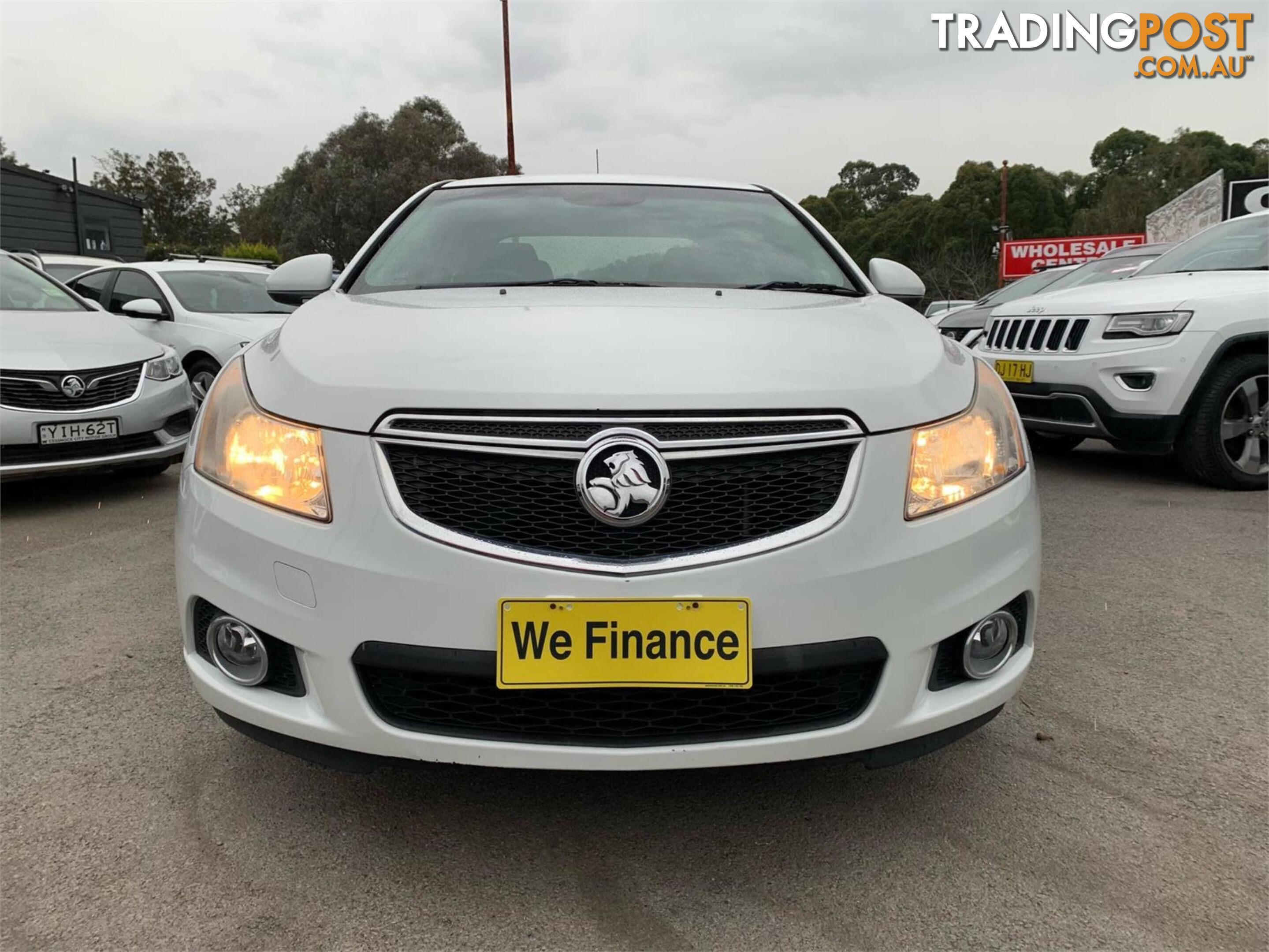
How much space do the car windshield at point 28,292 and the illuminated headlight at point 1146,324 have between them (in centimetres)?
581

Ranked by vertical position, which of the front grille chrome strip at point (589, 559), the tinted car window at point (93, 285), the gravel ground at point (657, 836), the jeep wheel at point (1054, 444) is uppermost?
the tinted car window at point (93, 285)

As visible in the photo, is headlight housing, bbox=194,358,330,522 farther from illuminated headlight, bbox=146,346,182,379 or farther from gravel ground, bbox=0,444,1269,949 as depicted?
illuminated headlight, bbox=146,346,182,379

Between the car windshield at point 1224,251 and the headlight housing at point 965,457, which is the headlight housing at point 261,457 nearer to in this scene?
the headlight housing at point 965,457

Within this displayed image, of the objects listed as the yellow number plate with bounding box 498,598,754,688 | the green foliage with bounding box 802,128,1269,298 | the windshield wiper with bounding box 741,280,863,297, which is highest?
the green foliage with bounding box 802,128,1269,298

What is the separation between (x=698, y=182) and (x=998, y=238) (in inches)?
1797

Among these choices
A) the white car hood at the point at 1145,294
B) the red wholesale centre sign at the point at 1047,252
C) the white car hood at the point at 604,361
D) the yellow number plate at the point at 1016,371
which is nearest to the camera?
the white car hood at the point at 604,361

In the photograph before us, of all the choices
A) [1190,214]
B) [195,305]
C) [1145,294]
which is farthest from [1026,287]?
[1190,214]

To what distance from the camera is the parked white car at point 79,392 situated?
454cm

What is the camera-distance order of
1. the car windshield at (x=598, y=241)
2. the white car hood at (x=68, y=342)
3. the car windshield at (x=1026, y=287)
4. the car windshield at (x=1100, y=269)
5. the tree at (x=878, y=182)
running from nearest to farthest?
1. the car windshield at (x=598, y=241)
2. the white car hood at (x=68, y=342)
3. the car windshield at (x=1100, y=269)
4. the car windshield at (x=1026, y=287)
5. the tree at (x=878, y=182)

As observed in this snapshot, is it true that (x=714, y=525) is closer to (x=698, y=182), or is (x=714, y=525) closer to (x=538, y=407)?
(x=538, y=407)

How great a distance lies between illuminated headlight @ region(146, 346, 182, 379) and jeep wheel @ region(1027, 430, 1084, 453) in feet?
17.2

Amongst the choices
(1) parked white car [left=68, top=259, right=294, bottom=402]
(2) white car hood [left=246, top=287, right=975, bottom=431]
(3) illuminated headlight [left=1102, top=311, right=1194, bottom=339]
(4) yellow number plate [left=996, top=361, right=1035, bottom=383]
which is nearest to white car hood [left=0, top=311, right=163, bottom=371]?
(1) parked white car [left=68, top=259, right=294, bottom=402]

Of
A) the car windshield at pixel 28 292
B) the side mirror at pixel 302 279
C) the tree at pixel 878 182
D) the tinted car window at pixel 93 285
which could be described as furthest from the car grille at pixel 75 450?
the tree at pixel 878 182

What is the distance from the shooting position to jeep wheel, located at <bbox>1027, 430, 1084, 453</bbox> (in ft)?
20.5
